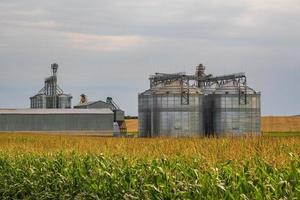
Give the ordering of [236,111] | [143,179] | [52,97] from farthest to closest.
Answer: [52,97]
[236,111]
[143,179]

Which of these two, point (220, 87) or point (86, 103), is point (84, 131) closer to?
point (86, 103)

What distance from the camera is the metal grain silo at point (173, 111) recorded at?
49281 millimetres

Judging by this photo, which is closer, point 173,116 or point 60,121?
point 173,116

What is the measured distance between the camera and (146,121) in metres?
52.4

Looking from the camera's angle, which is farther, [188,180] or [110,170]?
[110,170]

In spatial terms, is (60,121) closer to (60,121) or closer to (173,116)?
(60,121)

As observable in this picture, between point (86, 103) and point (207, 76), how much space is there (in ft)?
139

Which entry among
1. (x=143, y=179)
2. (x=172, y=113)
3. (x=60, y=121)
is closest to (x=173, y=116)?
(x=172, y=113)

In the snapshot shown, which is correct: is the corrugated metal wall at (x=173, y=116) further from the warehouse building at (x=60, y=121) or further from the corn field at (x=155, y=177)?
the corn field at (x=155, y=177)

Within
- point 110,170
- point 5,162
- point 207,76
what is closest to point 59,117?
point 207,76

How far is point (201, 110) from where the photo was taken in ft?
166

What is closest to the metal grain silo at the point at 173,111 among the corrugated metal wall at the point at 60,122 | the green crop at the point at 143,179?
the corrugated metal wall at the point at 60,122

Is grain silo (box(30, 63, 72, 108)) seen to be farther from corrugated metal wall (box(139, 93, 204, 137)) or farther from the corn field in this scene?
the corn field

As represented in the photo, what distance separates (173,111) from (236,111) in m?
5.56
